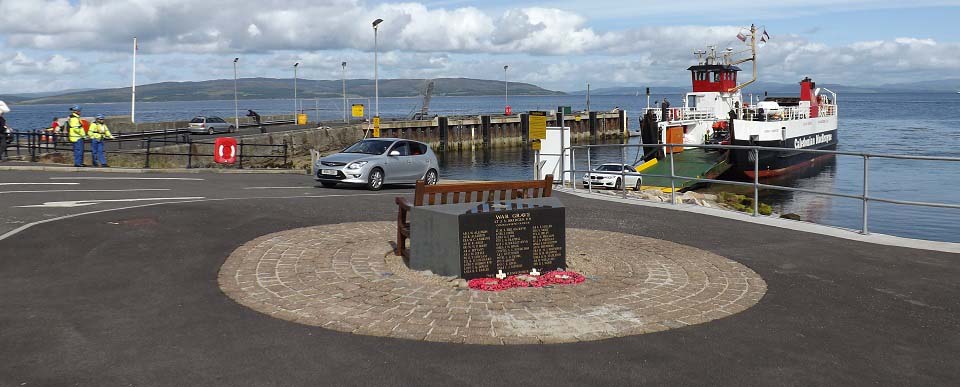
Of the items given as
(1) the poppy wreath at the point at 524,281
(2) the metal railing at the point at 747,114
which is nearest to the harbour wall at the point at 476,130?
(2) the metal railing at the point at 747,114

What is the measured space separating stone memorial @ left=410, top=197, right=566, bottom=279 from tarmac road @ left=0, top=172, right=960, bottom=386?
2.29 m

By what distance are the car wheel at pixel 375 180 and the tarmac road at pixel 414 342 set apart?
10480 mm

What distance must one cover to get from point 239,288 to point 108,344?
2.05 metres

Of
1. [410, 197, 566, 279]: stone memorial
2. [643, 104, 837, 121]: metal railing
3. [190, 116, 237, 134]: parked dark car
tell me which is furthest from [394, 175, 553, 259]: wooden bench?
[190, 116, 237, 134]: parked dark car

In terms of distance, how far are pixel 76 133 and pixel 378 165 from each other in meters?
11.4

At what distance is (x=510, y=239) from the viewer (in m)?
9.13

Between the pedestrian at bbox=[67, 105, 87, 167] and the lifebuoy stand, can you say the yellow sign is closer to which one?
the lifebuoy stand

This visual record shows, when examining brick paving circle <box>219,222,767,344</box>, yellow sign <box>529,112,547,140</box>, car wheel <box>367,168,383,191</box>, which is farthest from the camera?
car wheel <box>367,168,383,191</box>

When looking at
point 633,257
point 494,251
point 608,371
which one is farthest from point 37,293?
point 633,257

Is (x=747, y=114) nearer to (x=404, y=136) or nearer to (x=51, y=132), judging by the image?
(x=404, y=136)

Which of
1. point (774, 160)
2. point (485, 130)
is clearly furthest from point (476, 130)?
point (774, 160)

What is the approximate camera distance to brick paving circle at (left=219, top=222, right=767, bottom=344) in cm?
715

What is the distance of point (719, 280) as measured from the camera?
29.7 feet

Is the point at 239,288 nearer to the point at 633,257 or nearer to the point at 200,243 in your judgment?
the point at 200,243
